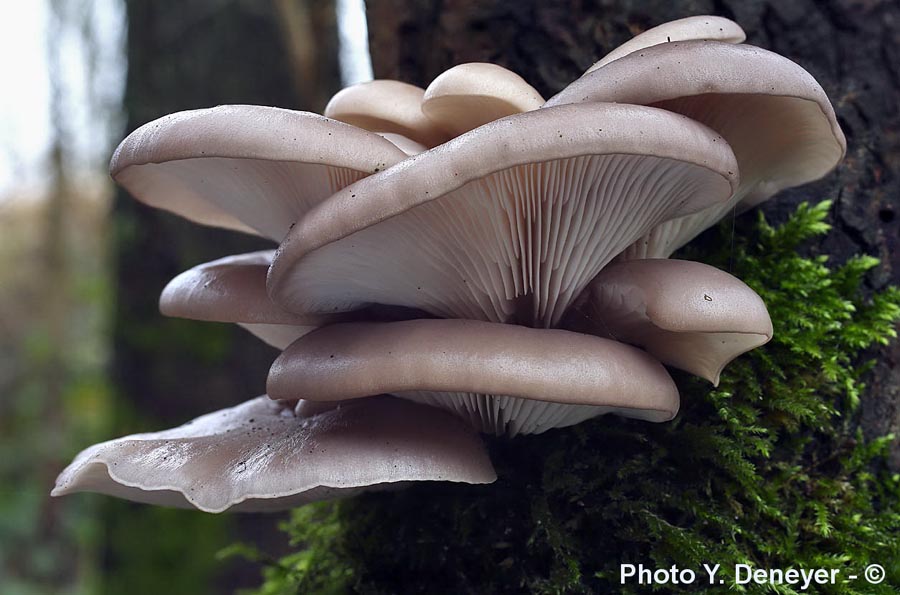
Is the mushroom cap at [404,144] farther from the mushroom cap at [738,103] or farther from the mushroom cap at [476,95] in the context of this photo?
the mushroom cap at [738,103]

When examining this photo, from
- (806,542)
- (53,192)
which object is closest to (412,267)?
(806,542)

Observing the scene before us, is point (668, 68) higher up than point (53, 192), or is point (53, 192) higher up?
point (668, 68)

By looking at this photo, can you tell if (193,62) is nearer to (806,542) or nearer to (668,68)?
(668,68)

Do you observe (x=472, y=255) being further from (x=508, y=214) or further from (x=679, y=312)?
(x=679, y=312)

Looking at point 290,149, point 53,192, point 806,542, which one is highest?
point 290,149

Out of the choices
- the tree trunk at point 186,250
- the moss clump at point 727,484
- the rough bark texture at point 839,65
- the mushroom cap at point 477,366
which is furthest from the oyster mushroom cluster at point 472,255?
the tree trunk at point 186,250
